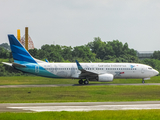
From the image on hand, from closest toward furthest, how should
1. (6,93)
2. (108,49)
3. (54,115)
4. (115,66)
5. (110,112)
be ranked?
1. (54,115)
2. (110,112)
3. (6,93)
4. (115,66)
5. (108,49)

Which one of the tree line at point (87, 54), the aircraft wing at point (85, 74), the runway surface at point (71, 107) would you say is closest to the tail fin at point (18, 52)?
the aircraft wing at point (85, 74)

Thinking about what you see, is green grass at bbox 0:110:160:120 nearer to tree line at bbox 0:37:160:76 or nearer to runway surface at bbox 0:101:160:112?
runway surface at bbox 0:101:160:112

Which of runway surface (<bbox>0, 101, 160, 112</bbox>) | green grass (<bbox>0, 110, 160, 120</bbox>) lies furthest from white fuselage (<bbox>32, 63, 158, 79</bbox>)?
green grass (<bbox>0, 110, 160, 120</bbox>)

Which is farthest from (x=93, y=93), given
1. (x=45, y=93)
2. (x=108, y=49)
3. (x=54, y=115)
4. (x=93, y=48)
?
(x=93, y=48)

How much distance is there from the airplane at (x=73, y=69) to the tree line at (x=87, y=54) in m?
26.2

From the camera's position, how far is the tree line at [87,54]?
86.3 m

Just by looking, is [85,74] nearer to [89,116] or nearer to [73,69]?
[73,69]

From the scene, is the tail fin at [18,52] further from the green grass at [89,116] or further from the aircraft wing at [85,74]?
the green grass at [89,116]

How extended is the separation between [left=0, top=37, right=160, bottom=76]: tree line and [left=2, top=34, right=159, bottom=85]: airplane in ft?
86.0

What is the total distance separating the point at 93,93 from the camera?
3388 cm

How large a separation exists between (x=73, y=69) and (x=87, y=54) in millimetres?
68963

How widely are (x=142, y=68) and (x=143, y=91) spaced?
11.5m

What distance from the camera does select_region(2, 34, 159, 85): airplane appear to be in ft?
141

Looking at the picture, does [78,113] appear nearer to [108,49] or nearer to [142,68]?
[142,68]
